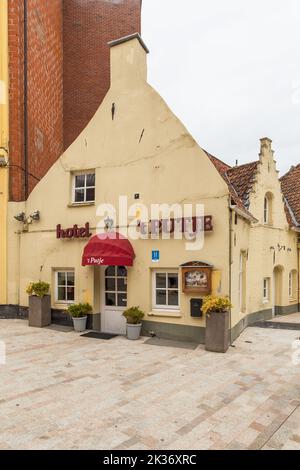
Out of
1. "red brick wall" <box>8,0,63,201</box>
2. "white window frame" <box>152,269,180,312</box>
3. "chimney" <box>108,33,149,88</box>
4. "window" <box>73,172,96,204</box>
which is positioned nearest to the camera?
"white window frame" <box>152,269,180,312</box>

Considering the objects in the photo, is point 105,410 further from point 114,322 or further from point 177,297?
point 114,322

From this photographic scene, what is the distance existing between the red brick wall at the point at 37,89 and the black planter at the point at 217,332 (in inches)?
388

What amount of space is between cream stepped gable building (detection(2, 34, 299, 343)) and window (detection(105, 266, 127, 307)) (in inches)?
1.5

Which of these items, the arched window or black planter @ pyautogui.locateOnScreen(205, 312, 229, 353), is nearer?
black planter @ pyautogui.locateOnScreen(205, 312, 229, 353)

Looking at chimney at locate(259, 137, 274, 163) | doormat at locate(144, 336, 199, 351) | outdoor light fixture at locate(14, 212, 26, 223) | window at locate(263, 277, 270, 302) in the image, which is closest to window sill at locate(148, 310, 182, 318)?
doormat at locate(144, 336, 199, 351)

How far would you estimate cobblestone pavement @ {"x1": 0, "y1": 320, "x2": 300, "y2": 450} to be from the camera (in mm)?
4721

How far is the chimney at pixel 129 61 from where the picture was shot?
11.1 meters

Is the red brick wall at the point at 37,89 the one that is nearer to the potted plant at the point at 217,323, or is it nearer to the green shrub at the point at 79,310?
the green shrub at the point at 79,310

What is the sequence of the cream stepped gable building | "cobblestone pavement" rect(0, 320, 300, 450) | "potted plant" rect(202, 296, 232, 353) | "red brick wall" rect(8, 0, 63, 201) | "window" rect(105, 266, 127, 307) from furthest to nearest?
"red brick wall" rect(8, 0, 63, 201) → "window" rect(105, 266, 127, 307) → the cream stepped gable building → "potted plant" rect(202, 296, 232, 353) → "cobblestone pavement" rect(0, 320, 300, 450)

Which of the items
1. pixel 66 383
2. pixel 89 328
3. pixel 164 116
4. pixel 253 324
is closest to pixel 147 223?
pixel 164 116

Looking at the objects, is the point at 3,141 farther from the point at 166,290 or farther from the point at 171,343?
the point at 171,343

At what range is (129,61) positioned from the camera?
36.6ft

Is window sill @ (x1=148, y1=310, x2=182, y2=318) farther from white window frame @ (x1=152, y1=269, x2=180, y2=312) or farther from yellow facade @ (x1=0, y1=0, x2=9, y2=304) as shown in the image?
yellow facade @ (x1=0, y1=0, x2=9, y2=304)
